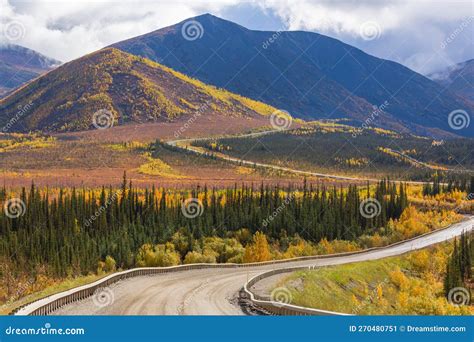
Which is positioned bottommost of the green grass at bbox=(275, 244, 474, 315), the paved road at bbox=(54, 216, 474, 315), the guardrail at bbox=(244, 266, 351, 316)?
the green grass at bbox=(275, 244, 474, 315)

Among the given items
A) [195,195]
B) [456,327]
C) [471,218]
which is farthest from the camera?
[195,195]

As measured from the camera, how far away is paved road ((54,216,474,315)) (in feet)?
133

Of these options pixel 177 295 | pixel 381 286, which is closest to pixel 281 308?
pixel 177 295

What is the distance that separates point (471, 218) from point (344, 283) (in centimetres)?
7373

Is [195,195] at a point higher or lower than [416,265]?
higher

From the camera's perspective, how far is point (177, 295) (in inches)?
1860

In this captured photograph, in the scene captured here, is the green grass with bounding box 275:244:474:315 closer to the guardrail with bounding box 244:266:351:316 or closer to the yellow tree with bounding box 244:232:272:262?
the guardrail with bounding box 244:266:351:316

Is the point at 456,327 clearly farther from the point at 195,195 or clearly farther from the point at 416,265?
the point at 195,195

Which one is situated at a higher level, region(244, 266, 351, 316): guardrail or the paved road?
region(244, 266, 351, 316): guardrail

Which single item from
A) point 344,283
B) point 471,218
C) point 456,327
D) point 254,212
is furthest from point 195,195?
point 456,327

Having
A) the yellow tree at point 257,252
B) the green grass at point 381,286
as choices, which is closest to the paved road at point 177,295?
the green grass at point 381,286

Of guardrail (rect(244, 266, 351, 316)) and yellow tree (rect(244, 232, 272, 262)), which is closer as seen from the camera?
guardrail (rect(244, 266, 351, 316))

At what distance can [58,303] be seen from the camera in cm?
3994

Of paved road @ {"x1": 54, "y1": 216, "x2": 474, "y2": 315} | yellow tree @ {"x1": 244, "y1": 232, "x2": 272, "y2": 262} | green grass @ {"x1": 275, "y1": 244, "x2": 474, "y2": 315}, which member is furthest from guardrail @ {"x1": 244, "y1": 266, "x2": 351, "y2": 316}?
yellow tree @ {"x1": 244, "y1": 232, "x2": 272, "y2": 262}
